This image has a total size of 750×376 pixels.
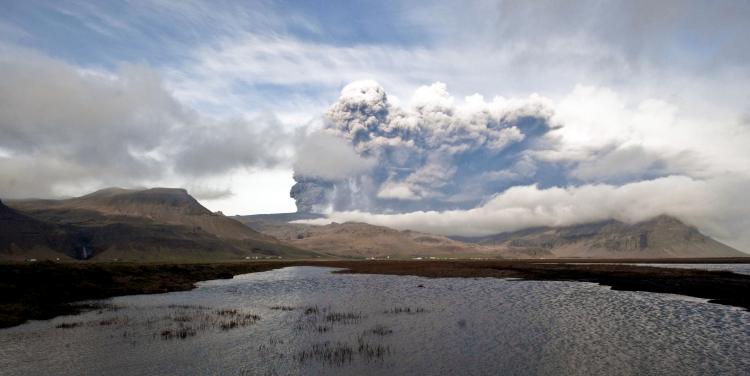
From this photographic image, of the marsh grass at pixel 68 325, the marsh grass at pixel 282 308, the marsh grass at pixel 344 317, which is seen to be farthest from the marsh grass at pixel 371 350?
the marsh grass at pixel 68 325

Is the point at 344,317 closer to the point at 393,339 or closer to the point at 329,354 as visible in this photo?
the point at 393,339

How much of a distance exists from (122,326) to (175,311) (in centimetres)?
1125

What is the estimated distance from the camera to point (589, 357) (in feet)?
116

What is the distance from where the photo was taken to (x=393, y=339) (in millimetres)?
41719

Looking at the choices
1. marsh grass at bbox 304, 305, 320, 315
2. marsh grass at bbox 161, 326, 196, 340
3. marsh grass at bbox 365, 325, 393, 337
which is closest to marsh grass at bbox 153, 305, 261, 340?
marsh grass at bbox 161, 326, 196, 340

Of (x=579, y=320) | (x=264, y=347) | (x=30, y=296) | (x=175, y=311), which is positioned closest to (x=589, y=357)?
(x=579, y=320)

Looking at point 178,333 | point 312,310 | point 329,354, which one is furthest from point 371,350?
point 312,310

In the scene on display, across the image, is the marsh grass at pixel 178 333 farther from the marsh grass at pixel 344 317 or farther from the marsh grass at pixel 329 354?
the marsh grass at pixel 344 317

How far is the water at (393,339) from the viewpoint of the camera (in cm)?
3272

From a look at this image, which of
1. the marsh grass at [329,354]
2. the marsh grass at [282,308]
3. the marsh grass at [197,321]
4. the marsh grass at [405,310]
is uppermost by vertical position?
the marsh grass at [405,310]

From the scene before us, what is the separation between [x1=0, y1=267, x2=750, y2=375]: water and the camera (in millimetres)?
32719

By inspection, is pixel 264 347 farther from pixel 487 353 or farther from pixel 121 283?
pixel 121 283

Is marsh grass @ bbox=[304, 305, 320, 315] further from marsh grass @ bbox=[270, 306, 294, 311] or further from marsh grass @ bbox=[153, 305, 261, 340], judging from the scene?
marsh grass @ bbox=[153, 305, 261, 340]

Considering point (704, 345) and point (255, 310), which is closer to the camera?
point (704, 345)
